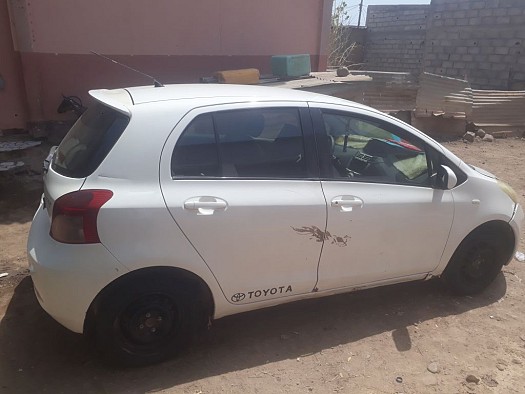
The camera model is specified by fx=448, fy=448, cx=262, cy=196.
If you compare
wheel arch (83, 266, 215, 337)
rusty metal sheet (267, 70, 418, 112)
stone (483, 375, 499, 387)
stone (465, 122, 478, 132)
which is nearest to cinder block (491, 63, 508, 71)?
stone (465, 122, 478, 132)

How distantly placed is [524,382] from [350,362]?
Result: 1085mm

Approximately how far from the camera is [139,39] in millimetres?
7086

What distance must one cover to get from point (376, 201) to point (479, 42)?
1271 cm

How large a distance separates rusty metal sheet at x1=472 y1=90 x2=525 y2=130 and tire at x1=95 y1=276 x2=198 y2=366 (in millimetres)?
9617

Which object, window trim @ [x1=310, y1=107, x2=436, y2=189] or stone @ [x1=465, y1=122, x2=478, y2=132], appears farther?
stone @ [x1=465, y1=122, x2=478, y2=132]

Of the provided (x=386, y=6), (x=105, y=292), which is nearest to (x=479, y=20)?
(x=386, y=6)

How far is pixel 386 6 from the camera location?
60.3ft

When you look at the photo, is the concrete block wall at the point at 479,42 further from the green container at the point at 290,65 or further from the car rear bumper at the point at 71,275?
the car rear bumper at the point at 71,275

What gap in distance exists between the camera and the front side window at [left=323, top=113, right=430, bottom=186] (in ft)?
10.1

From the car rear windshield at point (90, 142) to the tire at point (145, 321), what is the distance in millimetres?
717

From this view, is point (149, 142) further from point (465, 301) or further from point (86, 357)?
point (465, 301)

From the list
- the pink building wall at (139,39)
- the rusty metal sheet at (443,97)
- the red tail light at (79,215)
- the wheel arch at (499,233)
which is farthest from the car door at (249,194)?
the rusty metal sheet at (443,97)

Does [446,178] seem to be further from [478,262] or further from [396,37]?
[396,37]

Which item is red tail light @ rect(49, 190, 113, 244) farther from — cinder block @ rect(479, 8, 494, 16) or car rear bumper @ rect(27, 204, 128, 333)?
cinder block @ rect(479, 8, 494, 16)
